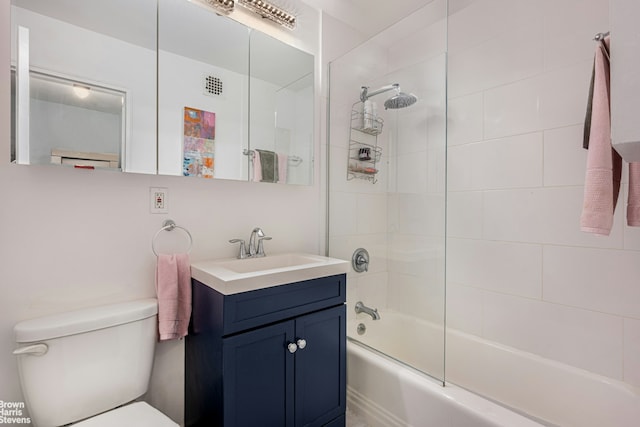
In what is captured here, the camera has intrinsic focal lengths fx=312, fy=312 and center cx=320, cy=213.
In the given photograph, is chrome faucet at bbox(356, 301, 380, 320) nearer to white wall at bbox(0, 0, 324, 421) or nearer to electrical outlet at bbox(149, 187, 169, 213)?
white wall at bbox(0, 0, 324, 421)

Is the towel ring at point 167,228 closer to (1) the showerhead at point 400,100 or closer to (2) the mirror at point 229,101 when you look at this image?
(2) the mirror at point 229,101

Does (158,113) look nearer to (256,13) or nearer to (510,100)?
(256,13)

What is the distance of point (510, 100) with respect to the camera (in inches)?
69.0

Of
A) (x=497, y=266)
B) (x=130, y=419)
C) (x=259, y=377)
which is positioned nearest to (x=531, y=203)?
(x=497, y=266)

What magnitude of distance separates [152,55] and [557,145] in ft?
6.46

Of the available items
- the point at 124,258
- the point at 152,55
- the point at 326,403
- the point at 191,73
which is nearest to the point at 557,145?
the point at 326,403

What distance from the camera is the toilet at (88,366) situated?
1.02 meters

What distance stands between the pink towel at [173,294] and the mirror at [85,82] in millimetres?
412

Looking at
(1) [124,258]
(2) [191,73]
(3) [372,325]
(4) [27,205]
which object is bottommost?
(3) [372,325]

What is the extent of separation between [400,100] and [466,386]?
1.73 meters

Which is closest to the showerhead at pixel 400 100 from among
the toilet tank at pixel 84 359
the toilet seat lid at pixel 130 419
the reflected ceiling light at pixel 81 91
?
the reflected ceiling light at pixel 81 91

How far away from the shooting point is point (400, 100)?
1908 millimetres

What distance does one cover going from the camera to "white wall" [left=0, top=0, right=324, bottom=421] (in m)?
1.11

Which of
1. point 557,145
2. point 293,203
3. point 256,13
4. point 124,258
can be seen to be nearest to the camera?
point 124,258
